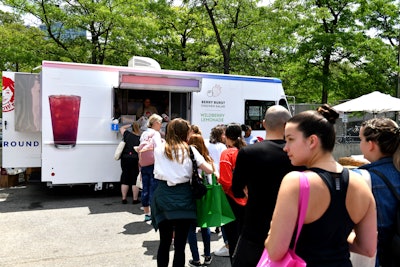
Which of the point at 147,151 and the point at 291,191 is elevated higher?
the point at 291,191

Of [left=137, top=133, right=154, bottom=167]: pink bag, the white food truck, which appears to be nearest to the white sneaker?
[left=137, top=133, right=154, bottom=167]: pink bag

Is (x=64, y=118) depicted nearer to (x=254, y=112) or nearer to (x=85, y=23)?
(x=254, y=112)

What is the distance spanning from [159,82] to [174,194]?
516 centimetres

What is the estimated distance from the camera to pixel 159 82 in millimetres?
8547

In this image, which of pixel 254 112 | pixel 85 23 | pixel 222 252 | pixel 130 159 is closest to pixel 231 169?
pixel 222 252

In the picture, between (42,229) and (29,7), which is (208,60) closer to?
(29,7)

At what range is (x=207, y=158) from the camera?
4215 millimetres

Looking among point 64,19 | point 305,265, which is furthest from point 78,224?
point 64,19

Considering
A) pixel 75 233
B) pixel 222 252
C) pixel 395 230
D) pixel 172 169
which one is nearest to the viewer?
pixel 395 230

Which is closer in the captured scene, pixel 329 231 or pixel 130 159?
pixel 329 231

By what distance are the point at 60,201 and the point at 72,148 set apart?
4.17ft

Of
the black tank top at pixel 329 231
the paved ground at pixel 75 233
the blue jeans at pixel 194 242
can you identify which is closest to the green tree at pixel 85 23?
the paved ground at pixel 75 233

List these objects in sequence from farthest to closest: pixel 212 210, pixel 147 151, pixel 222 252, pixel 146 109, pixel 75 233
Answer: pixel 146 109 → pixel 147 151 → pixel 75 233 → pixel 222 252 → pixel 212 210

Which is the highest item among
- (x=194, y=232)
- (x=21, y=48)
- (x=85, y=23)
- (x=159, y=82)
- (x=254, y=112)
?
(x=85, y=23)
